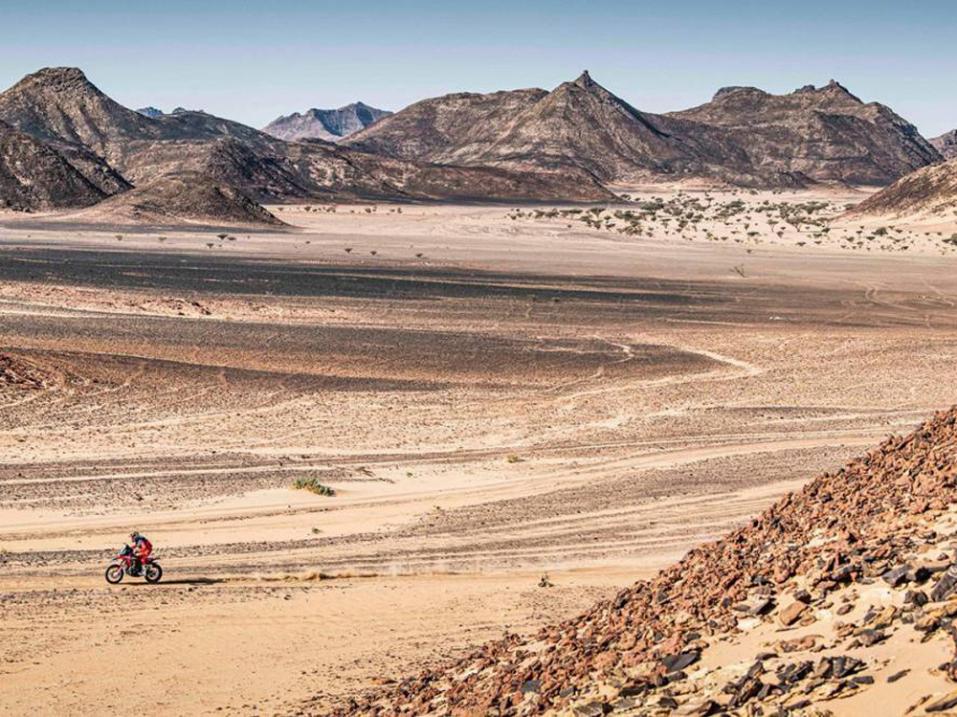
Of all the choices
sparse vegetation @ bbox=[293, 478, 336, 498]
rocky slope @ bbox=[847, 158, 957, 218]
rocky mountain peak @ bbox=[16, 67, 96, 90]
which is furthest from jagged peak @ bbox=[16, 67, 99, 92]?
sparse vegetation @ bbox=[293, 478, 336, 498]

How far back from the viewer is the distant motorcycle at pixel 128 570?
59.9ft

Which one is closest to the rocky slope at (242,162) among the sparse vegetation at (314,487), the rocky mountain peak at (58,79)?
the rocky mountain peak at (58,79)

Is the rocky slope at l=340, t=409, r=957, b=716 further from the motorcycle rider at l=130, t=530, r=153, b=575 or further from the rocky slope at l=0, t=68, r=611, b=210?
the rocky slope at l=0, t=68, r=611, b=210

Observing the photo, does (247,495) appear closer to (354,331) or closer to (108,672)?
(108,672)

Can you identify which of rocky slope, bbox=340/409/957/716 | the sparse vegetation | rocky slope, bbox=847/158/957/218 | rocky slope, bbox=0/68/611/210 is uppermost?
rocky slope, bbox=0/68/611/210

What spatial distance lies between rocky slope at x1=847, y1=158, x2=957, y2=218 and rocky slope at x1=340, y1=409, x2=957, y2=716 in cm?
10128

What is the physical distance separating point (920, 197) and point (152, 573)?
108 meters

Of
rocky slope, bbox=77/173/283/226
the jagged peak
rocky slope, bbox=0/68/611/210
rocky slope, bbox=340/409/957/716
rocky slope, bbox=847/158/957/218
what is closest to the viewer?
rocky slope, bbox=340/409/957/716

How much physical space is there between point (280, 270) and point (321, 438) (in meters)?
40.7

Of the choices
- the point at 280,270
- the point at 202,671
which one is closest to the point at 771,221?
the point at 280,270

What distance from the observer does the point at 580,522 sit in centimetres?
2267

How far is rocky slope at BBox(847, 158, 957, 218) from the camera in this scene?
112 m

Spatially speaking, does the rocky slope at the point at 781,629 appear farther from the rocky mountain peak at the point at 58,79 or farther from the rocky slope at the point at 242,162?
the rocky mountain peak at the point at 58,79

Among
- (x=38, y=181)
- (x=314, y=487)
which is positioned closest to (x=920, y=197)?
(x=38, y=181)
